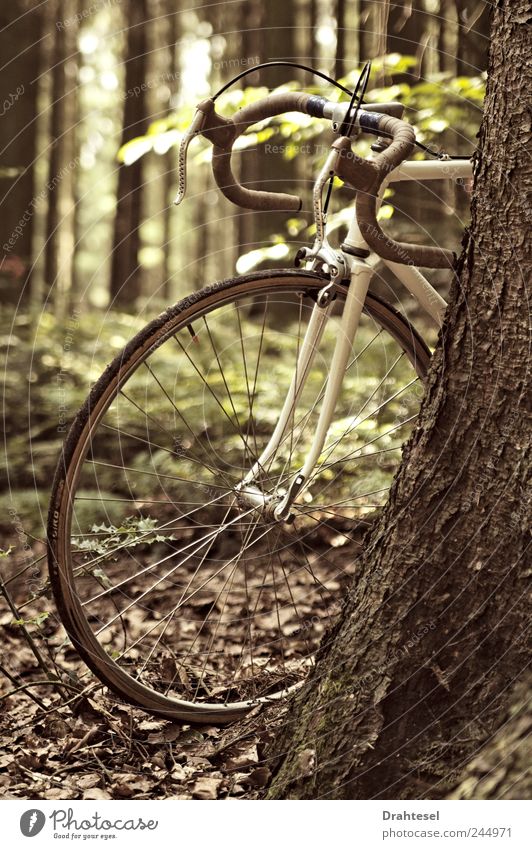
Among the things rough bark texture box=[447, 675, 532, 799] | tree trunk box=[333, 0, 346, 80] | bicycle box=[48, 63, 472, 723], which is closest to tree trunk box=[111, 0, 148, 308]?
tree trunk box=[333, 0, 346, 80]

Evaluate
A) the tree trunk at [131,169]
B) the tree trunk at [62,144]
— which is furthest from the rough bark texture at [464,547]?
the tree trunk at [62,144]

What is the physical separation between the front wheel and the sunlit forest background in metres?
0.31

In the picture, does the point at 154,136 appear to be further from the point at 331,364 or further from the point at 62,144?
the point at 62,144

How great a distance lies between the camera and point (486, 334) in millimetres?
1601

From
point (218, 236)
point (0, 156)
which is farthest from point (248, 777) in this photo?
point (218, 236)

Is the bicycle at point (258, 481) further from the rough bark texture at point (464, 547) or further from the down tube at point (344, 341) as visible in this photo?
the rough bark texture at point (464, 547)

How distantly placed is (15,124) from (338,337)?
233 inches

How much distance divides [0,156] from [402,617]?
6253 millimetres

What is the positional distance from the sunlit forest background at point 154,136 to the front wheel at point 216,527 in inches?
12.2

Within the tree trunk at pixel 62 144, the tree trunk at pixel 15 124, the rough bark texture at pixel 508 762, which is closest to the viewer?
the rough bark texture at pixel 508 762

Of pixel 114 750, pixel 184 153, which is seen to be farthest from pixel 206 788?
pixel 184 153

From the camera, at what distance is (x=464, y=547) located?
1.60 metres

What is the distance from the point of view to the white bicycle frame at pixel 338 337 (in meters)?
1.83

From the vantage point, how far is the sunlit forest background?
306 cm
